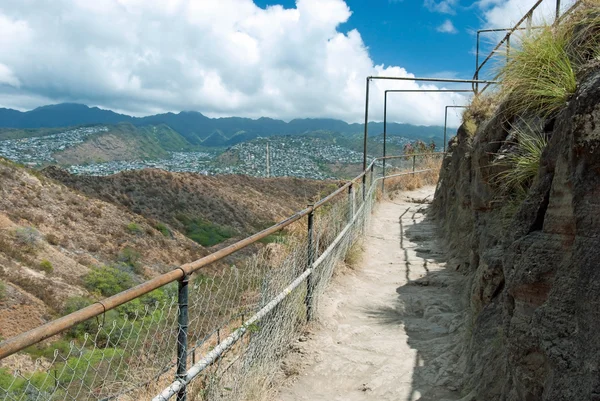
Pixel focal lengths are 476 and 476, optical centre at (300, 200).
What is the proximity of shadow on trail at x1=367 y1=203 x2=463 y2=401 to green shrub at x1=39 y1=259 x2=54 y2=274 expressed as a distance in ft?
50.7

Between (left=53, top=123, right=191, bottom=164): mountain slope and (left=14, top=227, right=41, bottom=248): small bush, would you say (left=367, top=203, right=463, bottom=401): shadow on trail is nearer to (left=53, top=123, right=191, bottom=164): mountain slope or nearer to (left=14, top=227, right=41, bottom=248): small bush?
(left=14, top=227, right=41, bottom=248): small bush

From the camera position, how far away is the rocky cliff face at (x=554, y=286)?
6.84 ft

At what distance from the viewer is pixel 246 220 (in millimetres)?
38688

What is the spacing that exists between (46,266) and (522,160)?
64.0 feet

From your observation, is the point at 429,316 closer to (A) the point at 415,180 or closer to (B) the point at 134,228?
(A) the point at 415,180

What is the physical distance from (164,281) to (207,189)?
39.3 meters

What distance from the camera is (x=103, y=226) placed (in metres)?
27.0

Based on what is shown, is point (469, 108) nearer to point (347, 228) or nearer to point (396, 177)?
point (347, 228)

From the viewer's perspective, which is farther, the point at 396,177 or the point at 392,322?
the point at 396,177

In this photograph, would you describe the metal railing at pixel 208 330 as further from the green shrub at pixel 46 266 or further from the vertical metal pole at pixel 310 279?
the green shrub at pixel 46 266

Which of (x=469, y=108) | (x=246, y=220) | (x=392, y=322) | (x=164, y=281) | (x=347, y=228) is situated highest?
(x=469, y=108)

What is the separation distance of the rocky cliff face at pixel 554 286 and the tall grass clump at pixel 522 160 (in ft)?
0.54

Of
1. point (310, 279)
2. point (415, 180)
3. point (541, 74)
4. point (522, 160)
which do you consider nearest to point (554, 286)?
point (522, 160)

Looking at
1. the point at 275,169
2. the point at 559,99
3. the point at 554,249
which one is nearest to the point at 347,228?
the point at 559,99
